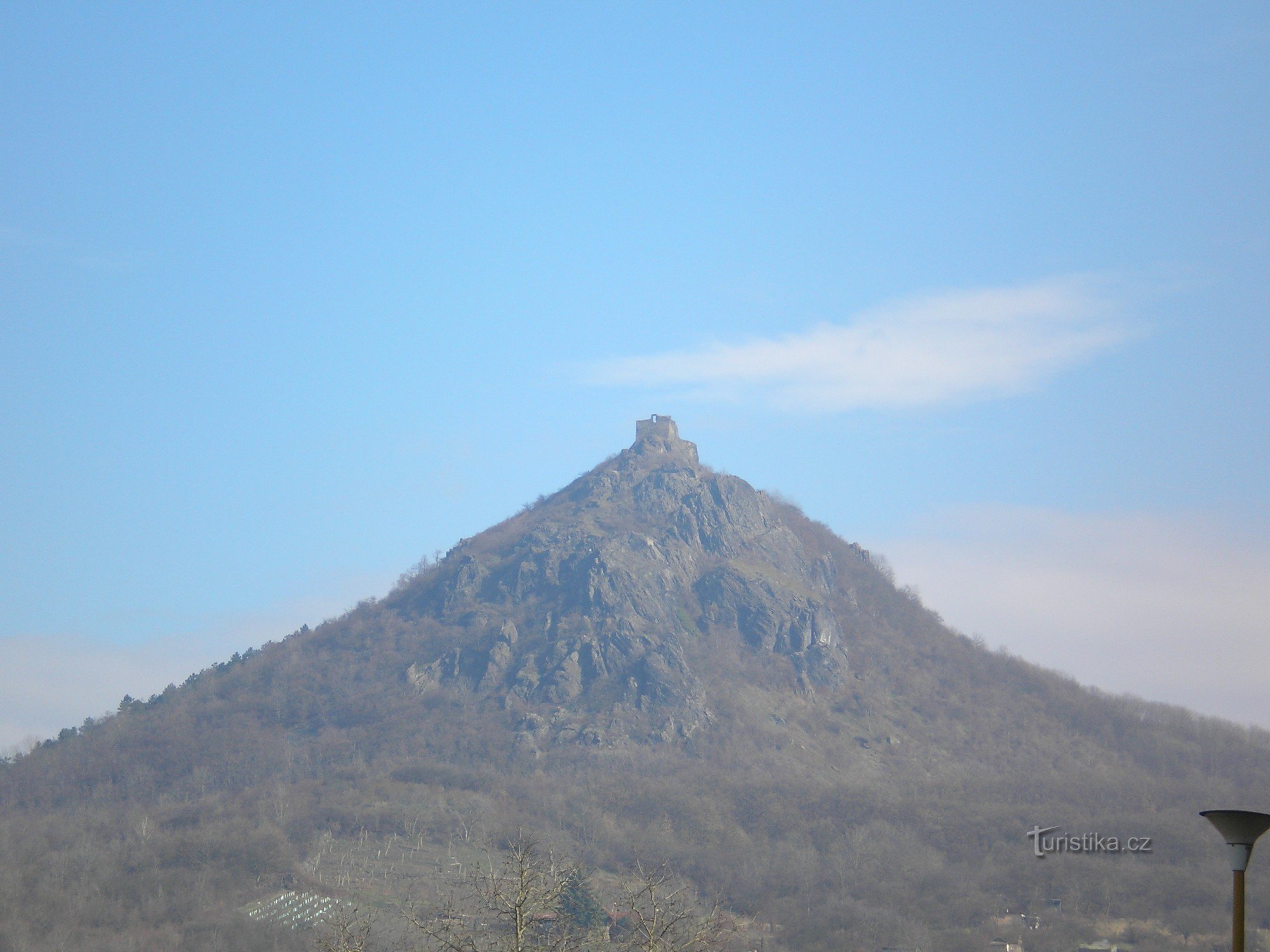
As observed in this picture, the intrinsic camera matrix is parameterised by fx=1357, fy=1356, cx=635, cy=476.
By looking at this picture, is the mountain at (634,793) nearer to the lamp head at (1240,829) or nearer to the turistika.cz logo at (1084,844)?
the turistika.cz logo at (1084,844)

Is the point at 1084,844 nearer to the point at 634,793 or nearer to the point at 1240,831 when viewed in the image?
the point at 634,793

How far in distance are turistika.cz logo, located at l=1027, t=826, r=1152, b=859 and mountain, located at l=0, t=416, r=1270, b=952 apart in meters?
1.09

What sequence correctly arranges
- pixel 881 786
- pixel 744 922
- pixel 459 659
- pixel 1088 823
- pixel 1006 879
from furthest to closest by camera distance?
pixel 459 659 → pixel 881 786 → pixel 1088 823 → pixel 1006 879 → pixel 744 922

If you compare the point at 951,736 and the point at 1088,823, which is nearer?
the point at 1088,823

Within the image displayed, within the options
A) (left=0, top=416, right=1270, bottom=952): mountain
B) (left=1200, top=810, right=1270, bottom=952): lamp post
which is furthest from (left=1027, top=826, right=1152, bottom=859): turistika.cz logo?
(left=1200, top=810, right=1270, bottom=952): lamp post

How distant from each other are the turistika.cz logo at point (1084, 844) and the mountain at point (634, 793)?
3.57 feet

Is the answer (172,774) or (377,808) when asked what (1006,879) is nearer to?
(377,808)

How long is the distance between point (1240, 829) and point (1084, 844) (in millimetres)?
115081

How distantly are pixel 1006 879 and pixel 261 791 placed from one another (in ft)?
263

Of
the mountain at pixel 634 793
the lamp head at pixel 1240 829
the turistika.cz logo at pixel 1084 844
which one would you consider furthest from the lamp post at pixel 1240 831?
the turistika.cz logo at pixel 1084 844

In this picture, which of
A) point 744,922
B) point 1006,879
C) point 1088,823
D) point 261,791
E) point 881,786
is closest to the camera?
point 744,922

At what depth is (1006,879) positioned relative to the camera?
119250 mm

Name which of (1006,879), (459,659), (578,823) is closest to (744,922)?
(1006,879)

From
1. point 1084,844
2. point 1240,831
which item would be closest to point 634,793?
point 1084,844
